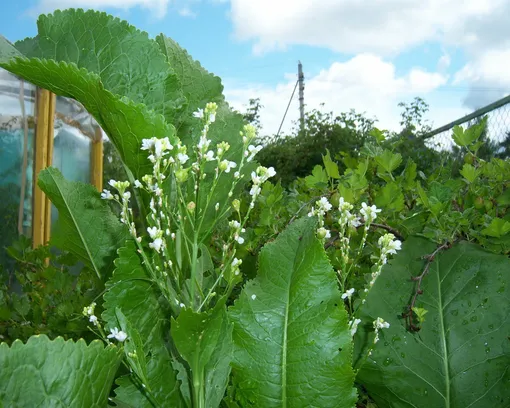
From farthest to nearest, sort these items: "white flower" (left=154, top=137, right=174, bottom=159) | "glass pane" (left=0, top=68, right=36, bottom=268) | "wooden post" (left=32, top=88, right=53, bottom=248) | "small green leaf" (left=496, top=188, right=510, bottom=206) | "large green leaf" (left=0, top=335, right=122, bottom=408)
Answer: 1. "wooden post" (left=32, top=88, right=53, bottom=248)
2. "glass pane" (left=0, top=68, right=36, bottom=268)
3. "small green leaf" (left=496, top=188, right=510, bottom=206)
4. "white flower" (left=154, top=137, right=174, bottom=159)
5. "large green leaf" (left=0, top=335, right=122, bottom=408)

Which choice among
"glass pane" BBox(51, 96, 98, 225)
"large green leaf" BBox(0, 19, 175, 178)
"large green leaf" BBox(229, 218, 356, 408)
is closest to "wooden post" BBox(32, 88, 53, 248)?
"glass pane" BBox(51, 96, 98, 225)

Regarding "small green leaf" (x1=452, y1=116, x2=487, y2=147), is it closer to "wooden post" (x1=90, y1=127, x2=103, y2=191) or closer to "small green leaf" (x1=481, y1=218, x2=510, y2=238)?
"small green leaf" (x1=481, y1=218, x2=510, y2=238)

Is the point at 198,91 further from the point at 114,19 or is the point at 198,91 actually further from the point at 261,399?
the point at 261,399

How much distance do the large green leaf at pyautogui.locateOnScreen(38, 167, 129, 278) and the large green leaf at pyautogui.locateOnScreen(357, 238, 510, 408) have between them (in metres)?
0.53

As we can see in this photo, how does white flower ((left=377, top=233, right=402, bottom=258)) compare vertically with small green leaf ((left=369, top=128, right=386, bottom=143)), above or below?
below

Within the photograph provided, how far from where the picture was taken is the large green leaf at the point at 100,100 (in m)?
Result: 0.89

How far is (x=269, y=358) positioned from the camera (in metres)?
0.96

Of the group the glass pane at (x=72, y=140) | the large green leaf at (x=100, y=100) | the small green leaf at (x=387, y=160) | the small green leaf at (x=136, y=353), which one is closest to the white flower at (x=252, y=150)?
the large green leaf at (x=100, y=100)

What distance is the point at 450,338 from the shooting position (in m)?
1.19

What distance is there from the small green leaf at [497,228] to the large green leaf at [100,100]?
0.66 metres

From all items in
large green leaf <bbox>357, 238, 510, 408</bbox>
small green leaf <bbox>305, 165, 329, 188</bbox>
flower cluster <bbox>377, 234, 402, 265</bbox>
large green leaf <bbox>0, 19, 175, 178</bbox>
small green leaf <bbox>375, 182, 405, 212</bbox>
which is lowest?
large green leaf <bbox>357, 238, 510, 408</bbox>

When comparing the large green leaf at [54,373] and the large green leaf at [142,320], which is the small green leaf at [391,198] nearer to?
the large green leaf at [142,320]

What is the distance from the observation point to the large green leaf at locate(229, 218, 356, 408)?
3.10 feet

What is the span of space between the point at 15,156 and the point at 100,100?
18.8 ft
